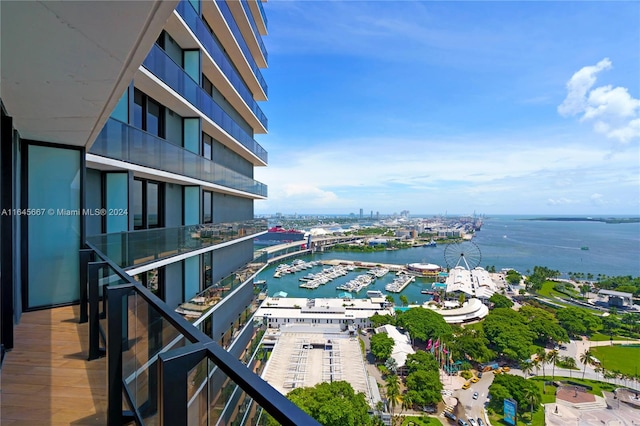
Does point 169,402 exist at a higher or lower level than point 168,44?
lower

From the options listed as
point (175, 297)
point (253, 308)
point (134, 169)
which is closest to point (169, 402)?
point (134, 169)

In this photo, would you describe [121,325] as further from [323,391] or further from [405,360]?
[405,360]

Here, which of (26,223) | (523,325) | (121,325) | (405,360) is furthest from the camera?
(523,325)

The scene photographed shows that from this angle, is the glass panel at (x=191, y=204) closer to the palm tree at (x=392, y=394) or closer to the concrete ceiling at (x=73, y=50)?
the concrete ceiling at (x=73, y=50)

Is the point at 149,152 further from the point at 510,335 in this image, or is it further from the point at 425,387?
the point at 510,335

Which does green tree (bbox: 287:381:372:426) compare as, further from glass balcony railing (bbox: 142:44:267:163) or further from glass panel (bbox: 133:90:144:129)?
glass panel (bbox: 133:90:144:129)

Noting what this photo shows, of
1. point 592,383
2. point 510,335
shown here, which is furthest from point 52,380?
point 510,335
